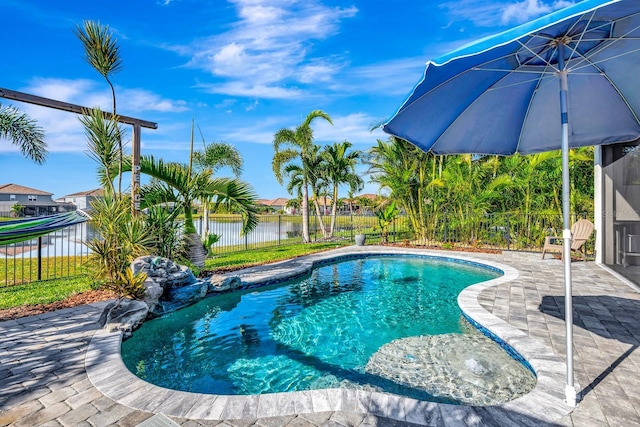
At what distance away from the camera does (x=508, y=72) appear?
291 centimetres

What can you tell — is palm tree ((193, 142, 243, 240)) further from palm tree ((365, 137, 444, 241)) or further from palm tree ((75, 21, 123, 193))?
palm tree ((75, 21, 123, 193))

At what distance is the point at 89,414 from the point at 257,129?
729 inches

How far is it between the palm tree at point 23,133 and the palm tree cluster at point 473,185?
1145 centimetres

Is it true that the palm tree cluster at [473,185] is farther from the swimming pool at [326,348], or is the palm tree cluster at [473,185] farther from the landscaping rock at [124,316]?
the landscaping rock at [124,316]

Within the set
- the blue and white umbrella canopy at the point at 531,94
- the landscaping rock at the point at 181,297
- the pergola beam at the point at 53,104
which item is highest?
the pergola beam at the point at 53,104

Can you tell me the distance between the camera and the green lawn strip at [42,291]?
5176mm

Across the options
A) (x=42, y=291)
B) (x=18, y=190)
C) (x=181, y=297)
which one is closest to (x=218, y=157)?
(x=42, y=291)

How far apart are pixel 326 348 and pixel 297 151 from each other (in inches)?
479

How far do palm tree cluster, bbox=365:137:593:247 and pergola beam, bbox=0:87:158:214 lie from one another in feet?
30.1

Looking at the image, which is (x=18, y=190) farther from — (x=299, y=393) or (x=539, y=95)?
(x=539, y=95)

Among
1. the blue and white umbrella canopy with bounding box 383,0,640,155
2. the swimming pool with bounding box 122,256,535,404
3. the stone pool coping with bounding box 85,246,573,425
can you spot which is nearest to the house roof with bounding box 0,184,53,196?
the swimming pool with bounding box 122,256,535,404

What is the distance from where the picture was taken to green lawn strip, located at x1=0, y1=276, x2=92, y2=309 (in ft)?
17.0

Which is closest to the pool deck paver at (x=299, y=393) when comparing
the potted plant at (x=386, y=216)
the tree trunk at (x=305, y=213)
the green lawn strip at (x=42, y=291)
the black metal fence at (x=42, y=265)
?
the green lawn strip at (x=42, y=291)

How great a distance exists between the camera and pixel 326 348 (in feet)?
13.7
